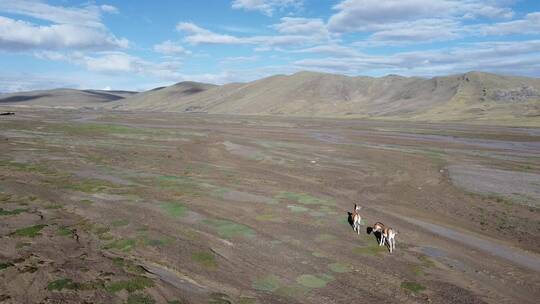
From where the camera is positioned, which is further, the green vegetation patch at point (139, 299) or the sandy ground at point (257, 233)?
the sandy ground at point (257, 233)

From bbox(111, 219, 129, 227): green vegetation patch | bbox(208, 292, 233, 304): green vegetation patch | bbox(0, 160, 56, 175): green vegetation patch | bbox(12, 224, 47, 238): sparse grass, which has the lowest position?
bbox(208, 292, 233, 304): green vegetation patch

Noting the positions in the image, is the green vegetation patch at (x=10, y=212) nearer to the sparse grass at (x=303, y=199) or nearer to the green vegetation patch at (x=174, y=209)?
the green vegetation patch at (x=174, y=209)

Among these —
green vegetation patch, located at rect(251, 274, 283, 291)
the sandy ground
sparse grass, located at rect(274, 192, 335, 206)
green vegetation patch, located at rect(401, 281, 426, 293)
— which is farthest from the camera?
sparse grass, located at rect(274, 192, 335, 206)

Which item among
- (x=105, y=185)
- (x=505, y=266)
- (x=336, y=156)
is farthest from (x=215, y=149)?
(x=505, y=266)

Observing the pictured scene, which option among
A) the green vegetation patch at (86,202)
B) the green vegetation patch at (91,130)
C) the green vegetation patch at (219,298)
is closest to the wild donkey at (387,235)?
the green vegetation patch at (219,298)

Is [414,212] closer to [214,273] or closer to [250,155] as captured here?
[214,273]

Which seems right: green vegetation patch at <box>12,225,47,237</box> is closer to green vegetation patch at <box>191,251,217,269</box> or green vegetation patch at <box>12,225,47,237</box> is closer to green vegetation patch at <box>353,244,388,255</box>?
green vegetation patch at <box>191,251,217,269</box>

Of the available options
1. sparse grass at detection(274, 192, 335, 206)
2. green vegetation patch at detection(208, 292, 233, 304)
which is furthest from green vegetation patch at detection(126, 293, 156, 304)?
sparse grass at detection(274, 192, 335, 206)
